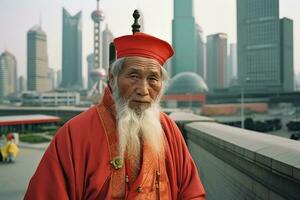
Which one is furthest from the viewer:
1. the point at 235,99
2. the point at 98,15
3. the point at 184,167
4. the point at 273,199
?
the point at 98,15

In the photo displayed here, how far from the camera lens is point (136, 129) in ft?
Answer: 6.80

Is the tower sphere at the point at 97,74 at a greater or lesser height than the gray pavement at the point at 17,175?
greater

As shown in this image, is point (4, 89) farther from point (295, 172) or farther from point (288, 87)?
point (295, 172)

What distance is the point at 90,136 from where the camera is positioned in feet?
6.41

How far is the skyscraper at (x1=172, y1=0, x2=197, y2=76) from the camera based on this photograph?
154 meters

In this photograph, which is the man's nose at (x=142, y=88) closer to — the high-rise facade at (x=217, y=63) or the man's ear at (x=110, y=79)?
the man's ear at (x=110, y=79)

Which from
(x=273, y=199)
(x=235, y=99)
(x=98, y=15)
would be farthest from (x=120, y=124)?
(x=98, y=15)

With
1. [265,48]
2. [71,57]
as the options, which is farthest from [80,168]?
[71,57]

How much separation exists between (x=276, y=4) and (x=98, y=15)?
64.4 meters

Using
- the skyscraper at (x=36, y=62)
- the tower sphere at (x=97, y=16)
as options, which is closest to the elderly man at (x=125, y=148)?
the tower sphere at (x=97, y=16)

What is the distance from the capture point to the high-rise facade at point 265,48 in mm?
97500

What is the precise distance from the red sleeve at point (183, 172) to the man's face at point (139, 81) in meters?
0.38

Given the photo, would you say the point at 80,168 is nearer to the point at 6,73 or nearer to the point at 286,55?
the point at 286,55

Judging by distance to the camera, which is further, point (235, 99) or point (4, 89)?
point (4, 89)
